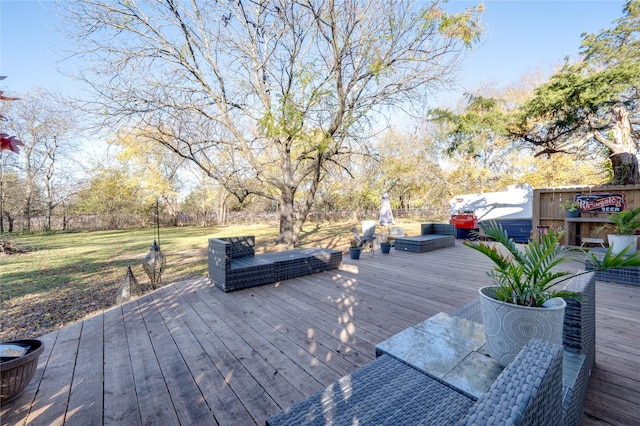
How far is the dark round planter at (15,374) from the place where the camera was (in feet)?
5.41

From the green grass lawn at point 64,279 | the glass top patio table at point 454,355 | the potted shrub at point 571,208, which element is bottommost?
the green grass lawn at point 64,279

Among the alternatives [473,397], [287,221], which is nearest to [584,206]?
[473,397]

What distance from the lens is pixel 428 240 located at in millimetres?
6586

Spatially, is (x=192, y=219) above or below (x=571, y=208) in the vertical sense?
below

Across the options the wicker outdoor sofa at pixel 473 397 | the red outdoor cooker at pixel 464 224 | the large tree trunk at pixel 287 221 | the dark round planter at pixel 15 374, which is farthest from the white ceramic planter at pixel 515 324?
the red outdoor cooker at pixel 464 224

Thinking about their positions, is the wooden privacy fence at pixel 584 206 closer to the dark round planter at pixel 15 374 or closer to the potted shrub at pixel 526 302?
the potted shrub at pixel 526 302

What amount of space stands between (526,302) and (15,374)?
122 inches

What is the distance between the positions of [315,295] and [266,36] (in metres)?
7.31

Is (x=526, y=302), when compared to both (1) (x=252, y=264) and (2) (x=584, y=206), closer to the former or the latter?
(1) (x=252, y=264)

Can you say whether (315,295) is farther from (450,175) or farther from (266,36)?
(450,175)

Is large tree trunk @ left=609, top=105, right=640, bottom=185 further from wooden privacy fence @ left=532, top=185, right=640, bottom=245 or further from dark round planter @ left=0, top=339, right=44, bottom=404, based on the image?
dark round planter @ left=0, top=339, right=44, bottom=404

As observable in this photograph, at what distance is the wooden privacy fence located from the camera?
5805mm

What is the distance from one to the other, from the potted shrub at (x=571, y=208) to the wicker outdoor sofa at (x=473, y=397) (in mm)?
5935

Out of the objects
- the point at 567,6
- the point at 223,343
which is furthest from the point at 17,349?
the point at 567,6
